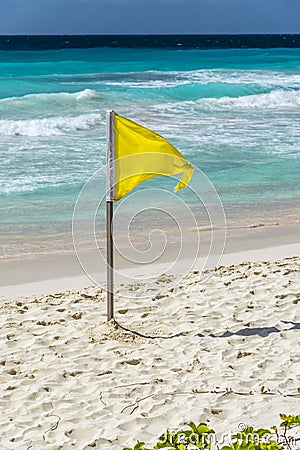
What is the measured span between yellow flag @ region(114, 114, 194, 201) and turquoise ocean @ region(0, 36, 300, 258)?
320 cm

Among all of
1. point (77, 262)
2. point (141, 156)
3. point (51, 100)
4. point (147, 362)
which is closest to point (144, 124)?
point (51, 100)

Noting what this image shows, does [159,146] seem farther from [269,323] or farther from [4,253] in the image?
[4,253]

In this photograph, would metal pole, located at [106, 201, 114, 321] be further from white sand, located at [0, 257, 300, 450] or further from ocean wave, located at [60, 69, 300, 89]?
ocean wave, located at [60, 69, 300, 89]

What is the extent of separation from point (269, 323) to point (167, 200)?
497 centimetres

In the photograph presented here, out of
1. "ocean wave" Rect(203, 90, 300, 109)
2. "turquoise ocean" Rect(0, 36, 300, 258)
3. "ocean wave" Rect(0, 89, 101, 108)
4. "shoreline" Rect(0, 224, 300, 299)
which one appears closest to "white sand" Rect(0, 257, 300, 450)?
"shoreline" Rect(0, 224, 300, 299)

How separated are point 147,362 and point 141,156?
1.61 meters

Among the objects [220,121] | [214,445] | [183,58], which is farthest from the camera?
[183,58]

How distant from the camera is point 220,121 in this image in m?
21.8

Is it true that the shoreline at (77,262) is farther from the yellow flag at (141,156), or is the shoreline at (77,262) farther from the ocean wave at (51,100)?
the ocean wave at (51,100)

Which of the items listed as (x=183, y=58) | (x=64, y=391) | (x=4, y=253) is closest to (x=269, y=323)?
(x=64, y=391)

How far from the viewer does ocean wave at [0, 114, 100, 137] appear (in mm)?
18906

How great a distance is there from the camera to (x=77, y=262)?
8859mm

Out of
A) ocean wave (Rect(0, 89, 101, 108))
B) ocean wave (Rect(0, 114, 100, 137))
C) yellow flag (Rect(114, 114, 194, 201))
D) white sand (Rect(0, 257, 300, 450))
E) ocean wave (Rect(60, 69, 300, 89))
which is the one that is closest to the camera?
white sand (Rect(0, 257, 300, 450))

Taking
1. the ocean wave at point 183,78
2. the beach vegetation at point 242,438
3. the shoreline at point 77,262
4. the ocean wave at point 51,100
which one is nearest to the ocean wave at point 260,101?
the ocean wave at point 183,78
